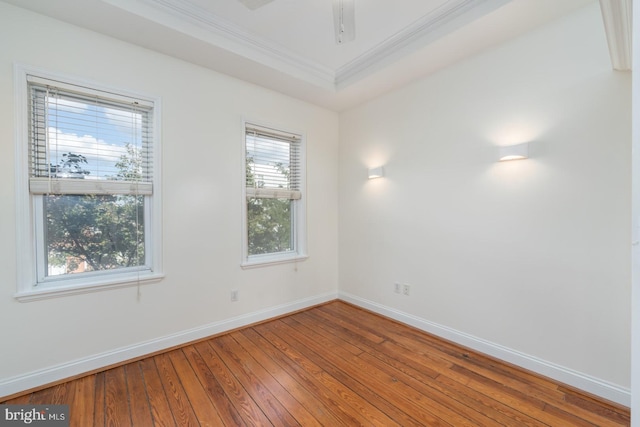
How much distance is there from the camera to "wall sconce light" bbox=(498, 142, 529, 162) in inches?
83.7

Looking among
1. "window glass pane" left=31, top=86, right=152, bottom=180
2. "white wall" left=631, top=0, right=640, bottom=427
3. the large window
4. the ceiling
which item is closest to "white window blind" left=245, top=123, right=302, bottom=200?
the large window

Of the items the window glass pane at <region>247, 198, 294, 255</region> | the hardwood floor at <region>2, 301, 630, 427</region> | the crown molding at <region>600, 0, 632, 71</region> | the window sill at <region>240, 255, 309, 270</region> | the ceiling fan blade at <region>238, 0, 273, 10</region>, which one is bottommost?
the hardwood floor at <region>2, 301, 630, 427</region>

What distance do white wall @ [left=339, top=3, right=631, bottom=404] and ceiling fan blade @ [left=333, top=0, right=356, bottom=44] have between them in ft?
4.80

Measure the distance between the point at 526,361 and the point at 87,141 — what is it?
4.10 meters

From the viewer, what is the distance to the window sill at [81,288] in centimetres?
193

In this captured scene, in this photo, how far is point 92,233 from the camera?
2.26m

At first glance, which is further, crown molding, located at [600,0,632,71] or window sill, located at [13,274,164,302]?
window sill, located at [13,274,164,302]

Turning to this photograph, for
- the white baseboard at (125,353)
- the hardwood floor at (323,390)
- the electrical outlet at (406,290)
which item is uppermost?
the electrical outlet at (406,290)

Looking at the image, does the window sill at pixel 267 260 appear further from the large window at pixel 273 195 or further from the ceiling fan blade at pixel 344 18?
the ceiling fan blade at pixel 344 18

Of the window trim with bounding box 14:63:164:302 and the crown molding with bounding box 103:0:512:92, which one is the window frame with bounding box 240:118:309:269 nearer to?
the crown molding with bounding box 103:0:512:92

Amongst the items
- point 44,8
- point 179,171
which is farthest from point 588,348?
point 44,8

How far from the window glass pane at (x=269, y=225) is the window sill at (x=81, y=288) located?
1088 mm

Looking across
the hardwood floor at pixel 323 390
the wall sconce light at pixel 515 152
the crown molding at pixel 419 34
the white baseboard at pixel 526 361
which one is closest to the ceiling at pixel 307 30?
the crown molding at pixel 419 34

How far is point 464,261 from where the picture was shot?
2572 millimetres
